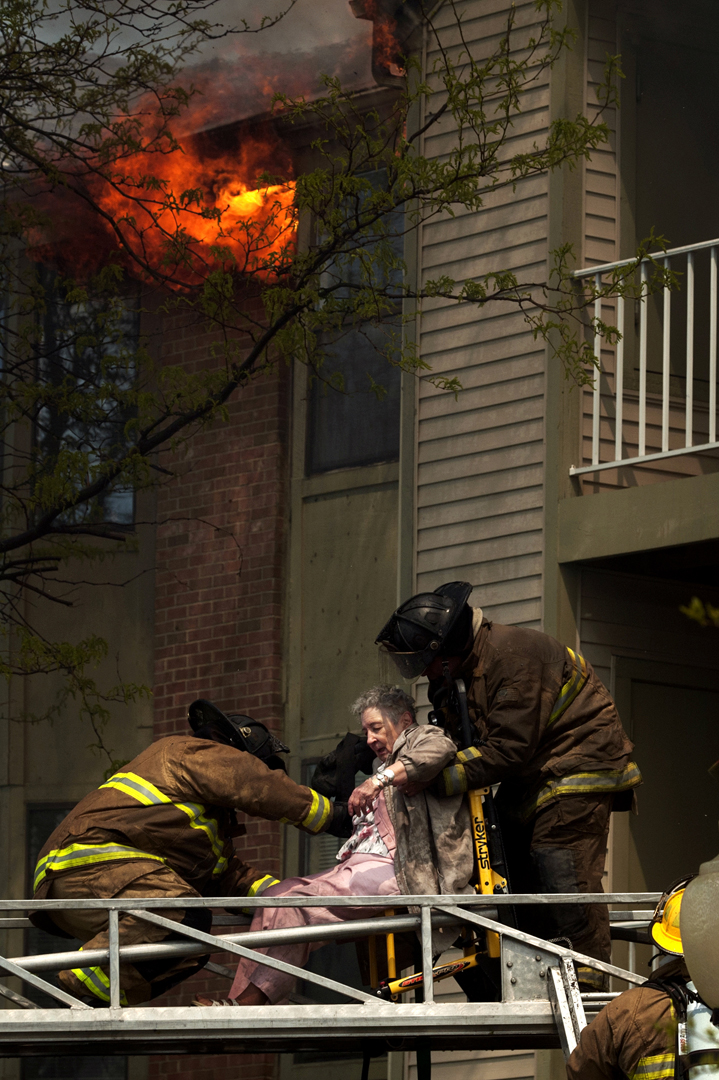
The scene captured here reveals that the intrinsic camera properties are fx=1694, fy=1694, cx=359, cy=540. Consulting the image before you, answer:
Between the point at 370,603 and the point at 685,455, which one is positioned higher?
the point at 685,455

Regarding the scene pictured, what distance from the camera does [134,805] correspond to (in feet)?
19.3

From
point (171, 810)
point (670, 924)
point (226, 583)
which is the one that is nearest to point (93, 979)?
point (171, 810)

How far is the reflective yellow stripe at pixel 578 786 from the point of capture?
6.05 m

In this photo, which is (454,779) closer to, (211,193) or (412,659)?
(412,659)

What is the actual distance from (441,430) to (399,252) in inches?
62.8

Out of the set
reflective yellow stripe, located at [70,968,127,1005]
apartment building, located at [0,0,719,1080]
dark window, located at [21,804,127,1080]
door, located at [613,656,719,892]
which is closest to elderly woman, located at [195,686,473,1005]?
reflective yellow stripe, located at [70,968,127,1005]

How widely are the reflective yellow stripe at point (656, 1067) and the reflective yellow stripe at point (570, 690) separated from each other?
185 cm

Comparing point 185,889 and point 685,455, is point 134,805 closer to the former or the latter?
point 185,889

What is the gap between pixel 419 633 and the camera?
601 cm

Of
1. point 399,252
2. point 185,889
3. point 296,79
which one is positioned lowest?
point 185,889

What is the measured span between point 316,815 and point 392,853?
32 centimetres

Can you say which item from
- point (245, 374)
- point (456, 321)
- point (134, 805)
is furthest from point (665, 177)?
point (134, 805)

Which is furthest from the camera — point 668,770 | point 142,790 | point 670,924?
point 668,770

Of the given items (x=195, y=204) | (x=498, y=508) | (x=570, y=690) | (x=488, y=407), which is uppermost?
(x=195, y=204)
